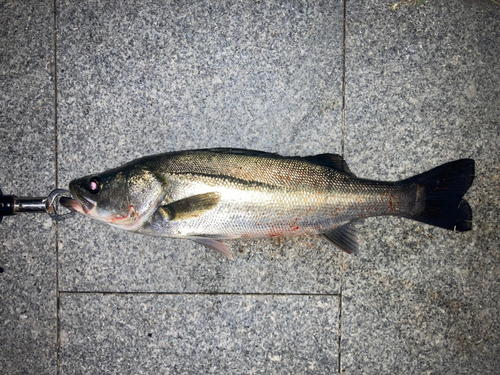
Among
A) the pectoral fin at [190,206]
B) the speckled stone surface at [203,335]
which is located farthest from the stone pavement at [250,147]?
the pectoral fin at [190,206]

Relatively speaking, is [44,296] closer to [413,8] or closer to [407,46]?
[407,46]

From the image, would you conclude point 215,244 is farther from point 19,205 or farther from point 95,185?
point 19,205

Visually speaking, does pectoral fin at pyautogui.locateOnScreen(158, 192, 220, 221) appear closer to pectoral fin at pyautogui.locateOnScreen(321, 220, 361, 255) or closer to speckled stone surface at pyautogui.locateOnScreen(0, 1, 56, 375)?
pectoral fin at pyautogui.locateOnScreen(321, 220, 361, 255)

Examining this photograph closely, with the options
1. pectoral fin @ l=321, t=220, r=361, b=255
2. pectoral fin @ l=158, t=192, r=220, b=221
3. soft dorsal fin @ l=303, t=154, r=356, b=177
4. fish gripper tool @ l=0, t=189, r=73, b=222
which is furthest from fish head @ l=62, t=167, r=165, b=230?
pectoral fin @ l=321, t=220, r=361, b=255

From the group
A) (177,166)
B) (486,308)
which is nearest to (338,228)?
(177,166)

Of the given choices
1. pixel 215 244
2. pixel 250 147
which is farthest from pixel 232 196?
pixel 250 147
